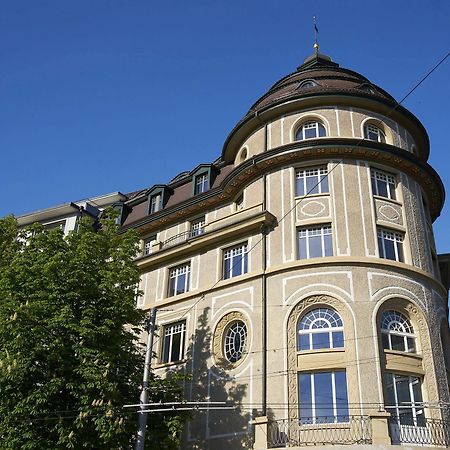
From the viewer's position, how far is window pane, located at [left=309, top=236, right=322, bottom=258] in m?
23.4

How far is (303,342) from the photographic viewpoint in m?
21.8

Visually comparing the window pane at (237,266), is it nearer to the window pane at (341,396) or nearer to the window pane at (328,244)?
the window pane at (328,244)

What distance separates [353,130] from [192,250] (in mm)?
9327

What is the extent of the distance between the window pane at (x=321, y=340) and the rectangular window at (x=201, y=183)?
38.2ft

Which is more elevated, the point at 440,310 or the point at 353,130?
the point at 353,130

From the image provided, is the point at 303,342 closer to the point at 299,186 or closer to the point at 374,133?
the point at 299,186

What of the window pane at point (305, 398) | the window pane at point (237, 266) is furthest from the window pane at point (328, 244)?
the window pane at point (305, 398)

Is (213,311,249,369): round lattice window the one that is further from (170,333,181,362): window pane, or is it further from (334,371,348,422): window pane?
(334,371,348,422): window pane

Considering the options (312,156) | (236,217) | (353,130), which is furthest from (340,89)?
(236,217)

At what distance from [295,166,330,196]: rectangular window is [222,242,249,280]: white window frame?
342 cm

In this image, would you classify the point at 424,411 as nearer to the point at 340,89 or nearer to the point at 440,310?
the point at 440,310

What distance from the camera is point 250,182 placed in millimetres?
27172

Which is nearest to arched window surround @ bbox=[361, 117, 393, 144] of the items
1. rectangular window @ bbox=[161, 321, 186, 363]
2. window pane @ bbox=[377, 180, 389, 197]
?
window pane @ bbox=[377, 180, 389, 197]

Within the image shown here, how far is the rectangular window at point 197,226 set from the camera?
2863 cm
